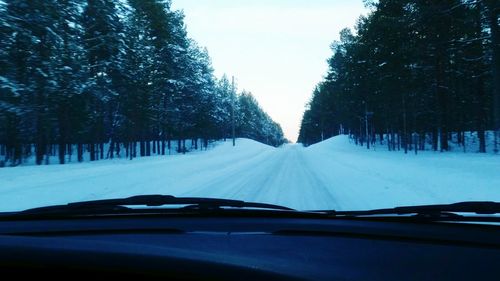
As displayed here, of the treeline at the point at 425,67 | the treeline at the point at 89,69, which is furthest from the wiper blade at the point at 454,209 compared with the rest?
the treeline at the point at 89,69

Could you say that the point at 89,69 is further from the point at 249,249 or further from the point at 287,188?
the point at 249,249

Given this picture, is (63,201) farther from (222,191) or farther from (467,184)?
(467,184)

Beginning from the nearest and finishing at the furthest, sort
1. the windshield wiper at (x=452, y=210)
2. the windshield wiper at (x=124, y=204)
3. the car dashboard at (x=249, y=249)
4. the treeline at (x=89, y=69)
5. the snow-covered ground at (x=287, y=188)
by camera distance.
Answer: the car dashboard at (x=249, y=249), the windshield wiper at (x=452, y=210), the windshield wiper at (x=124, y=204), the snow-covered ground at (x=287, y=188), the treeline at (x=89, y=69)

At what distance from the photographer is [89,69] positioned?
1128 inches

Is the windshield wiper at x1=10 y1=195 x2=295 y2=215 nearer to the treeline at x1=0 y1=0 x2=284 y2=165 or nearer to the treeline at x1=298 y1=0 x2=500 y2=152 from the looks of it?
the treeline at x1=298 y1=0 x2=500 y2=152

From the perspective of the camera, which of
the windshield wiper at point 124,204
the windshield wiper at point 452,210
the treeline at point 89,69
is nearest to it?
the windshield wiper at point 452,210

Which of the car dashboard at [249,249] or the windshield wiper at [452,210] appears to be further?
the windshield wiper at [452,210]

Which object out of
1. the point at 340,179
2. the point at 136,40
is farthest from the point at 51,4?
the point at 340,179

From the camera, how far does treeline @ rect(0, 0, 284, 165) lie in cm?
2284

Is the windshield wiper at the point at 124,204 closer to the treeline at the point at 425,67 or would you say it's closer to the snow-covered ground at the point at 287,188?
the snow-covered ground at the point at 287,188

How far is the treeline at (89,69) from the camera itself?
22.8 meters

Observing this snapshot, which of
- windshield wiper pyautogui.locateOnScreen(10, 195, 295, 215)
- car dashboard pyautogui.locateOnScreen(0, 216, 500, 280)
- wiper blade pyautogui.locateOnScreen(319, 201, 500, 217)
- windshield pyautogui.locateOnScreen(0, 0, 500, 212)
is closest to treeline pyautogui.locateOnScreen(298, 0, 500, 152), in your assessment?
windshield pyautogui.locateOnScreen(0, 0, 500, 212)

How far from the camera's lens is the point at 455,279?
1675 millimetres

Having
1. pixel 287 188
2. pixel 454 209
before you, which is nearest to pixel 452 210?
pixel 454 209
